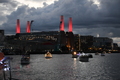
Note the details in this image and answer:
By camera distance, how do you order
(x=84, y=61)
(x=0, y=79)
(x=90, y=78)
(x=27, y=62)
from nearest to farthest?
(x=0, y=79) → (x=90, y=78) → (x=27, y=62) → (x=84, y=61)

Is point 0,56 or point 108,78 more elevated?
point 0,56

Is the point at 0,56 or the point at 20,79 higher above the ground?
the point at 0,56

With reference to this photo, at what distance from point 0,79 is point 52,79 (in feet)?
36.7

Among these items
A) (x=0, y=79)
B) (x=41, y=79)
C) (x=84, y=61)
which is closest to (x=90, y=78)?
(x=41, y=79)

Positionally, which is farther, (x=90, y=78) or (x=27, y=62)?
(x=27, y=62)

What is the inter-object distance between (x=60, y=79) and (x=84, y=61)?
5610 centimetres

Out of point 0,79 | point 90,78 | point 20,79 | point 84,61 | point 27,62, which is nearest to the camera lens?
point 0,79

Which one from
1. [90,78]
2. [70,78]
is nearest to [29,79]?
[70,78]

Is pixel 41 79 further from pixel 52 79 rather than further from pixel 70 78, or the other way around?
pixel 70 78

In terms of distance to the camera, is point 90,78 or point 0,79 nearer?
point 0,79

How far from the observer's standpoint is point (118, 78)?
50688 mm

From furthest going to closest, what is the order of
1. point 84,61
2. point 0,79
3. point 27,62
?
point 84,61 < point 27,62 < point 0,79

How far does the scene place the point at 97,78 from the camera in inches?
1989

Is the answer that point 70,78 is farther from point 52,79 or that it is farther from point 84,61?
point 84,61
